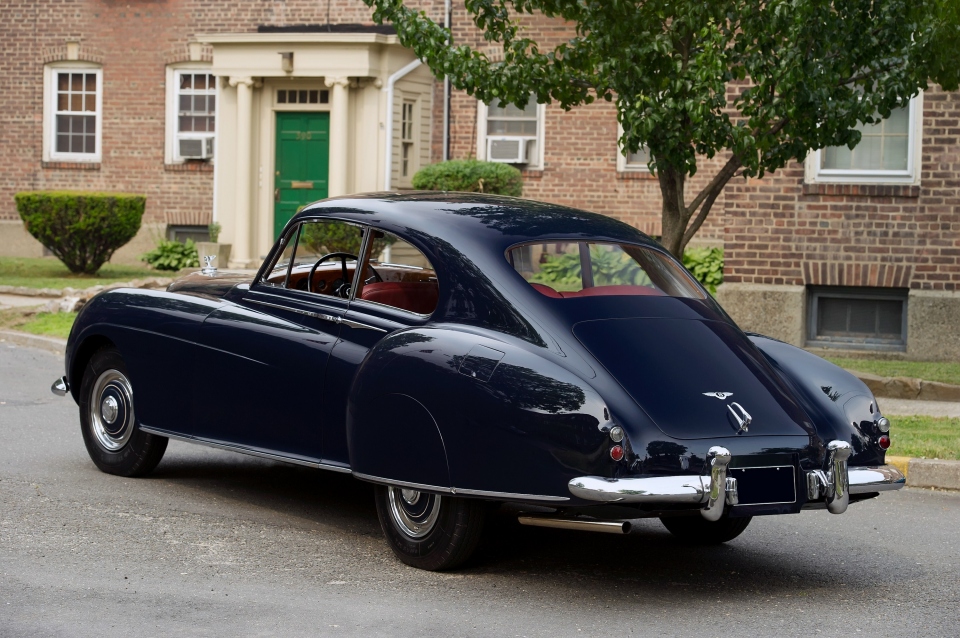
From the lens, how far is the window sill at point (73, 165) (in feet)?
81.6

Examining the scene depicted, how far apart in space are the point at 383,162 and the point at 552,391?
1636cm

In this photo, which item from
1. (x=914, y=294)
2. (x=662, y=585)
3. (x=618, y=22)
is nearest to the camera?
(x=662, y=585)

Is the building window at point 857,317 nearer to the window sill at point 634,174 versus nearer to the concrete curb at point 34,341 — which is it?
the window sill at point 634,174

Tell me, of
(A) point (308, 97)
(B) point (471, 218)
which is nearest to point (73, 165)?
(A) point (308, 97)

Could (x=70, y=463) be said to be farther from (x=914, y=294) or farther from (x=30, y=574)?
(x=914, y=294)

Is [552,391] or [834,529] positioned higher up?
[552,391]

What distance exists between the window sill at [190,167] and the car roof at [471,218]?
1773 centimetres

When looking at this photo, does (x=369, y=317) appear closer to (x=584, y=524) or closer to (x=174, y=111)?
(x=584, y=524)

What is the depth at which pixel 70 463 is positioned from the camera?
330 inches

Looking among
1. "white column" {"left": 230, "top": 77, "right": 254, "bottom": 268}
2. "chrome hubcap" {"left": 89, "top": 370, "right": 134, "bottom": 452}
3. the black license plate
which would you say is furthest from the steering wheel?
"white column" {"left": 230, "top": 77, "right": 254, "bottom": 268}

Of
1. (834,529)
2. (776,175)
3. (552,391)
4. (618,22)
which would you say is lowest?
(834,529)

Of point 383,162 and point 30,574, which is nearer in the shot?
point 30,574

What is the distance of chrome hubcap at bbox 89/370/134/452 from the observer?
782 cm

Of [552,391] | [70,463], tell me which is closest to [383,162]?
[70,463]
